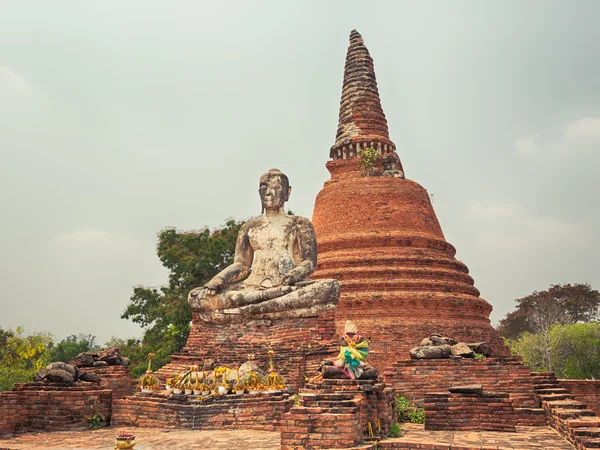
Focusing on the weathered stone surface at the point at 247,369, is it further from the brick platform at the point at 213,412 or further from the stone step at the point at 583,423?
the stone step at the point at 583,423

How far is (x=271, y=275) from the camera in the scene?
1210 centimetres

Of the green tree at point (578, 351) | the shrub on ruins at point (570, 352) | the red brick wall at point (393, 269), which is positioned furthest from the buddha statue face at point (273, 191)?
the green tree at point (578, 351)

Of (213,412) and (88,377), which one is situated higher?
(88,377)

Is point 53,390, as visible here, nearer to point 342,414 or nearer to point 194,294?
point 194,294

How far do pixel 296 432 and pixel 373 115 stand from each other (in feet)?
61.2

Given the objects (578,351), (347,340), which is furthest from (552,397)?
(578,351)

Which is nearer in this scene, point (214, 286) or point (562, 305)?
point (214, 286)

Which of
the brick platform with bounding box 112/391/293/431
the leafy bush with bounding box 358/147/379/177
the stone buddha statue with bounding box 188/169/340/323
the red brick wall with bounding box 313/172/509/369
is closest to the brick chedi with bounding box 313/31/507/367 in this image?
the red brick wall with bounding box 313/172/509/369

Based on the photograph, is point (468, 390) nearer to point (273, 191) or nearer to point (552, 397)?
point (552, 397)

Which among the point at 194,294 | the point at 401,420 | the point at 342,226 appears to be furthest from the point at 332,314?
the point at 342,226

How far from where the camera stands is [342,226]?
752 inches

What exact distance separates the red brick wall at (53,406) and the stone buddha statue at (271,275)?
3.25 m

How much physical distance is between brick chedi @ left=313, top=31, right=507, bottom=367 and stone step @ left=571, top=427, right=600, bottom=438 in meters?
8.77

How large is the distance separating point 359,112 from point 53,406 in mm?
17451
